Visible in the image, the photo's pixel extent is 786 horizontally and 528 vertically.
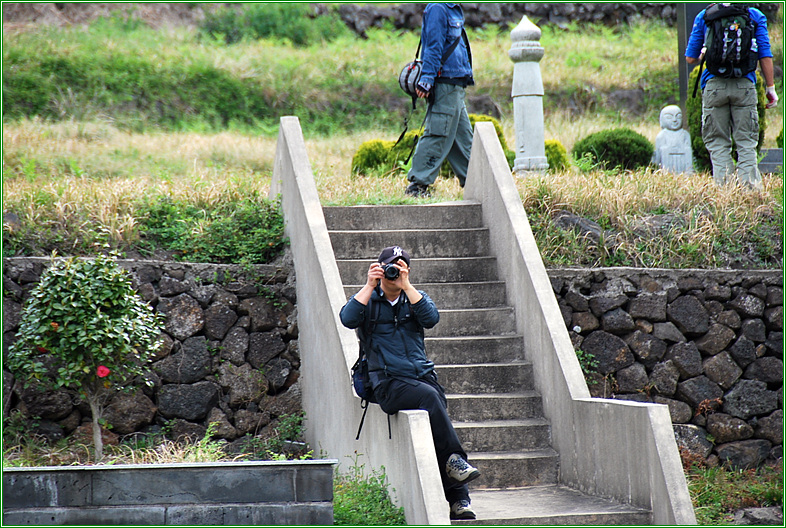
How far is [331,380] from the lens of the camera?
19.8ft

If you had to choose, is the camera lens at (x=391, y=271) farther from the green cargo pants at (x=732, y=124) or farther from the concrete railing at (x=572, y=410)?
the green cargo pants at (x=732, y=124)

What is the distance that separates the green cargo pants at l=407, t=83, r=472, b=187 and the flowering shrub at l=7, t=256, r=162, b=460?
3047 mm

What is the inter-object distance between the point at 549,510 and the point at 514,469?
0.61 meters

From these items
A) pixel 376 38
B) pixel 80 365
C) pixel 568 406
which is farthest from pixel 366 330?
pixel 376 38

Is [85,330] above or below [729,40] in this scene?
below

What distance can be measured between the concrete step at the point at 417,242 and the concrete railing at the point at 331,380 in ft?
1.25

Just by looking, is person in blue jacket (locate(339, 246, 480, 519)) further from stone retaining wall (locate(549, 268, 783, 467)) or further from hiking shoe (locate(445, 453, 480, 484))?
stone retaining wall (locate(549, 268, 783, 467))

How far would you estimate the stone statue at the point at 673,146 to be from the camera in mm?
10406

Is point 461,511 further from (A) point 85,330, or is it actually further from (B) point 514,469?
(A) point 85,330

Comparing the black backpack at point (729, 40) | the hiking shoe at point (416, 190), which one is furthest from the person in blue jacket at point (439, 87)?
Answer: the black backpack at point (729, 40)

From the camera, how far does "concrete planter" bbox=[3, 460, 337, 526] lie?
429 cm

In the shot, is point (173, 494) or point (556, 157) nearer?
point (173, 494)

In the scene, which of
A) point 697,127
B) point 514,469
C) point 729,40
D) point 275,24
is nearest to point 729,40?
point 729,40

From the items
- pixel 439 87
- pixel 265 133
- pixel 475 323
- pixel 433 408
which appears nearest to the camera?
pixel 433 408
